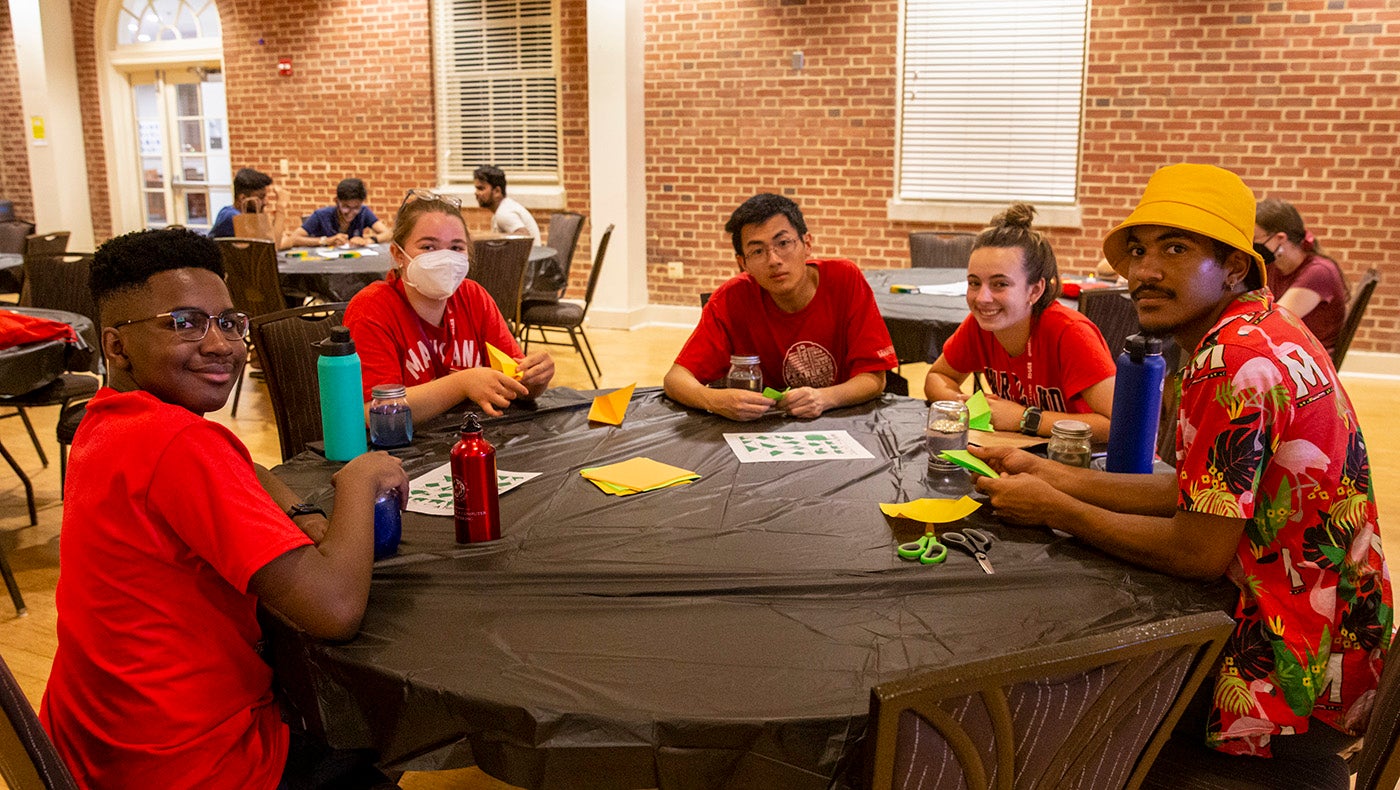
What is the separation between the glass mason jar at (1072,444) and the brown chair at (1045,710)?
2.71ft

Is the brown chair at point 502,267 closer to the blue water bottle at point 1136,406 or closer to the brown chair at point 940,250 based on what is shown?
the brown chair at point 940,250

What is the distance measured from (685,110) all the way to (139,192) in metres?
6.42

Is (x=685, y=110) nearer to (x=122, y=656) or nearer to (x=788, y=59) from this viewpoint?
(x=788, y=59)

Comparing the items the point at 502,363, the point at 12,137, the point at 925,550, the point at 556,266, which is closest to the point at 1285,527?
the point at 925,550

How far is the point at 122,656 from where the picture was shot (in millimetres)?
1255

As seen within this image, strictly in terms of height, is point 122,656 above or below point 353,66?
below

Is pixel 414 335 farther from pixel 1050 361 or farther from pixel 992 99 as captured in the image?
pixel 992 99

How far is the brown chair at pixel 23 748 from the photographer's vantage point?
1010 mm

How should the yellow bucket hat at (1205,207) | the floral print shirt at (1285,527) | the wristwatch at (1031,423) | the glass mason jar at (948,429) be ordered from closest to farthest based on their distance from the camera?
the floral print shirt at (1285,527), the yellow bucket hat at (1205,207), the glass mason jar at (948,429), the wristwatch at (1031,423)

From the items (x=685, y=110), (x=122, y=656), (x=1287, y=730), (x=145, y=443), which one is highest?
(x=685, y=110)

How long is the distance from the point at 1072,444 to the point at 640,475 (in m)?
0.81

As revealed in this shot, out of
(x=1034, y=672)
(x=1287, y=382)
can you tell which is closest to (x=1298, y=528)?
(x=1287, y=382)

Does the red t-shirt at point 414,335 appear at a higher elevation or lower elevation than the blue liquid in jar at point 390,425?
higher

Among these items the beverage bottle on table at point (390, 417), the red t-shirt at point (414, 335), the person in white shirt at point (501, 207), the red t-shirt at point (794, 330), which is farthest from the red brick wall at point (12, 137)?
the beverage bottle on table at point (390, 417)
